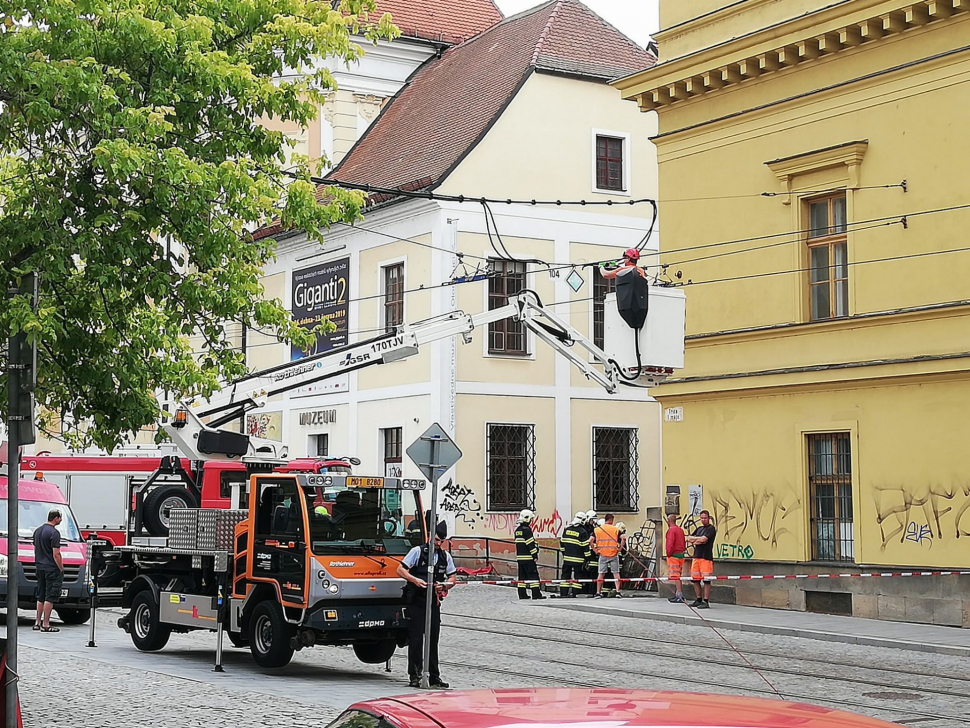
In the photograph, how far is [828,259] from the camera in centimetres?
2488

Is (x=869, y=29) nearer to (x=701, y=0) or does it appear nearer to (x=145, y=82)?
(x=701, y=0)

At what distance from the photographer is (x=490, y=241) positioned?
35812mm

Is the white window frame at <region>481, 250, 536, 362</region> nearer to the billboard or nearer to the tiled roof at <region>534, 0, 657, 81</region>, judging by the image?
the billboard

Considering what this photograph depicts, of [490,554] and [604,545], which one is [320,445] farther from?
[604,545]

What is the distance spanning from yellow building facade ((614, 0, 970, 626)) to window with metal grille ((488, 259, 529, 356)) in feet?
27.7

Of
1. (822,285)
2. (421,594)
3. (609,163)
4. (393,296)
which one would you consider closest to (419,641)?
(421,594)

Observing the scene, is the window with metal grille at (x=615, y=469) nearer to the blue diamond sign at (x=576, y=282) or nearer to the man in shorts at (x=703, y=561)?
the blue diamond sign at (x=576, y=282)

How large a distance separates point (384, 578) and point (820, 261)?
38.7 feet

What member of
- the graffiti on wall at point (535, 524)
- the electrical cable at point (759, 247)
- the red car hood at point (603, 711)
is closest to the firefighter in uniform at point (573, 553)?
the graffiti on wall at point (535, 524)

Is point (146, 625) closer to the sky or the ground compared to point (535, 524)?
closer to the ground

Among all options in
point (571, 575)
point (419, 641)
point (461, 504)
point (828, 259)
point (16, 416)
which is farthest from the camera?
point (461, 504)

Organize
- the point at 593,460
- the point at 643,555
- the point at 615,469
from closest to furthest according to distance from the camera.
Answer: the point at 643,555, the point at 593,460, the point at 615,469

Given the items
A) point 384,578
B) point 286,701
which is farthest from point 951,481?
point 286,701

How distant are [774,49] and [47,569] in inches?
591
